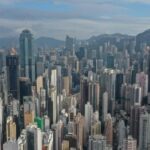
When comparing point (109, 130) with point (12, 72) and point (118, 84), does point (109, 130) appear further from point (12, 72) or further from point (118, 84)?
point (12, 72)

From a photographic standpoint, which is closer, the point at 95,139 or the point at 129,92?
the point at 95,139

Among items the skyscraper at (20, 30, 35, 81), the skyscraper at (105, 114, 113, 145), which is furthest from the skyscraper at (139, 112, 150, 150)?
the skyscraper at (20, 30, 35, 81)

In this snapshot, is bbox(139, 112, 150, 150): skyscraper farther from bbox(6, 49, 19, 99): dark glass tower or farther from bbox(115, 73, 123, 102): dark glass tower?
bbox(6, 49, 19, 99): dark glass tower

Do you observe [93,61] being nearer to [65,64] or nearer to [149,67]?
[65,64]

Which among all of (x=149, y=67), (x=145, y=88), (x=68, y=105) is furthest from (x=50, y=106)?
(x=149, y=67)

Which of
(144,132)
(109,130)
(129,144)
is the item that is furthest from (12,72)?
(129,144)

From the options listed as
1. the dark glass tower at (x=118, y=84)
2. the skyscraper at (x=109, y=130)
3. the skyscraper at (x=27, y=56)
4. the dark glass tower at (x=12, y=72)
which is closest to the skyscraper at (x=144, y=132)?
the skyscraper at (x=109, y=130)

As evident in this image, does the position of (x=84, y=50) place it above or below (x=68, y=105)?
above
